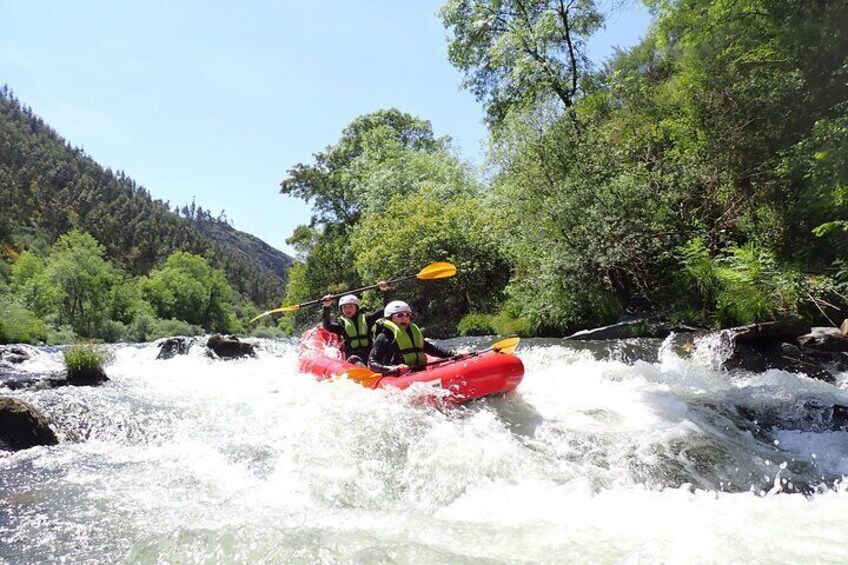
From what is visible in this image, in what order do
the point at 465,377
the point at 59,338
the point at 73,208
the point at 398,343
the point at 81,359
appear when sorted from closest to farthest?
1. the point at 465,377
2. the point at 398,343
3. the point at 81,359
4. the point at 59,338
5. the point at 73,208

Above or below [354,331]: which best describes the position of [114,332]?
above

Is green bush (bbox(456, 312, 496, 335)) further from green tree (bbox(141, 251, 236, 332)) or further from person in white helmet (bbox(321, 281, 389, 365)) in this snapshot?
green tree (bbox(141, 251, 236, 332))

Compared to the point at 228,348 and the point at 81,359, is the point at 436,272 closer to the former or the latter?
the point at 81,359

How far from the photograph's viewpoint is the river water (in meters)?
3.35

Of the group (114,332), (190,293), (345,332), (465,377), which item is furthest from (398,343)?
(190,293)

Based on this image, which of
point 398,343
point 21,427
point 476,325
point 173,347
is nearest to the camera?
point 21,427

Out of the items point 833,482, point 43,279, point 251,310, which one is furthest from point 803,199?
point 251,310

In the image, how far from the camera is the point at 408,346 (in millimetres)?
7477

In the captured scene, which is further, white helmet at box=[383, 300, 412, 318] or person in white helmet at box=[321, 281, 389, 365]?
person in white helmet at box=[321, 281, 389, 365]

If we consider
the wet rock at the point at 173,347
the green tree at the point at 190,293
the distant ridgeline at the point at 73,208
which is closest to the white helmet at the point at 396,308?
the wet rock at the point at 173,347

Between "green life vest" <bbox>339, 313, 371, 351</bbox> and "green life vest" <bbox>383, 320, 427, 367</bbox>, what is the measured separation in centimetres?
135

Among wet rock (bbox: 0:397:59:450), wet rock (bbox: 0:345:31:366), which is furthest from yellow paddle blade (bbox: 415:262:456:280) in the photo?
wet rock (bbox: 0:345:31:366)

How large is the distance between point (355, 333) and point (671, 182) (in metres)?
8.13

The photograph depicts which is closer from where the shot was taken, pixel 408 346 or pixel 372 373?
pixel 372 373
